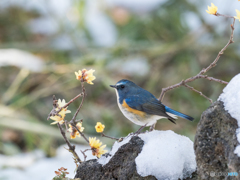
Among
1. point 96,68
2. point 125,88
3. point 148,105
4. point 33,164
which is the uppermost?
point 96,68

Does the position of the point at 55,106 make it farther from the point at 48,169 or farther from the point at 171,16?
the point at 171,16

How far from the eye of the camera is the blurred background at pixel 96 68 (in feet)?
10.9

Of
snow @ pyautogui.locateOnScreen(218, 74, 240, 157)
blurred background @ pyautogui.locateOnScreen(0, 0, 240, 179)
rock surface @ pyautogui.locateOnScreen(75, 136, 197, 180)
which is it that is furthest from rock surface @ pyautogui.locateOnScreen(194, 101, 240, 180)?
blurred background @ pyautogui.locateOnScreen(0, 0, 240, 179)

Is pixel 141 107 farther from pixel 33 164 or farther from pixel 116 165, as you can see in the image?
pixel 33 164

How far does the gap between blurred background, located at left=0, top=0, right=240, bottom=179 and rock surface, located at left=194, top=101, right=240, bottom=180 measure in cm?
199

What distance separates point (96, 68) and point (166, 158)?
2413 millimetres

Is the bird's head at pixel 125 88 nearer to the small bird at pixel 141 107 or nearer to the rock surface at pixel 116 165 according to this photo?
the small bird at pixel 141 107

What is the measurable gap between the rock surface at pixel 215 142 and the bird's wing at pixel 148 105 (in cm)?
71

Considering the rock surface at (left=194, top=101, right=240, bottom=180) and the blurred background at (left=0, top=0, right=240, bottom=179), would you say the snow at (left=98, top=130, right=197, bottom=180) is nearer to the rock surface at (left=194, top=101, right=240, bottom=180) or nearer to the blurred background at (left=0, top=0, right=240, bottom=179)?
the rock surface at (left=194, top=101, right=240, bottom=180)

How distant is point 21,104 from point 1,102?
27 cm

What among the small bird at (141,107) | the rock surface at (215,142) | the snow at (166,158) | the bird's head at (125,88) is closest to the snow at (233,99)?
the rock surface at (215,142)

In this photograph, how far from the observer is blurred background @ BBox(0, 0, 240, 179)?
3311 mm

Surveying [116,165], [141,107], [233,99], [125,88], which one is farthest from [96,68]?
[233,99]

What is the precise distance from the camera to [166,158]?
3.97 feet
